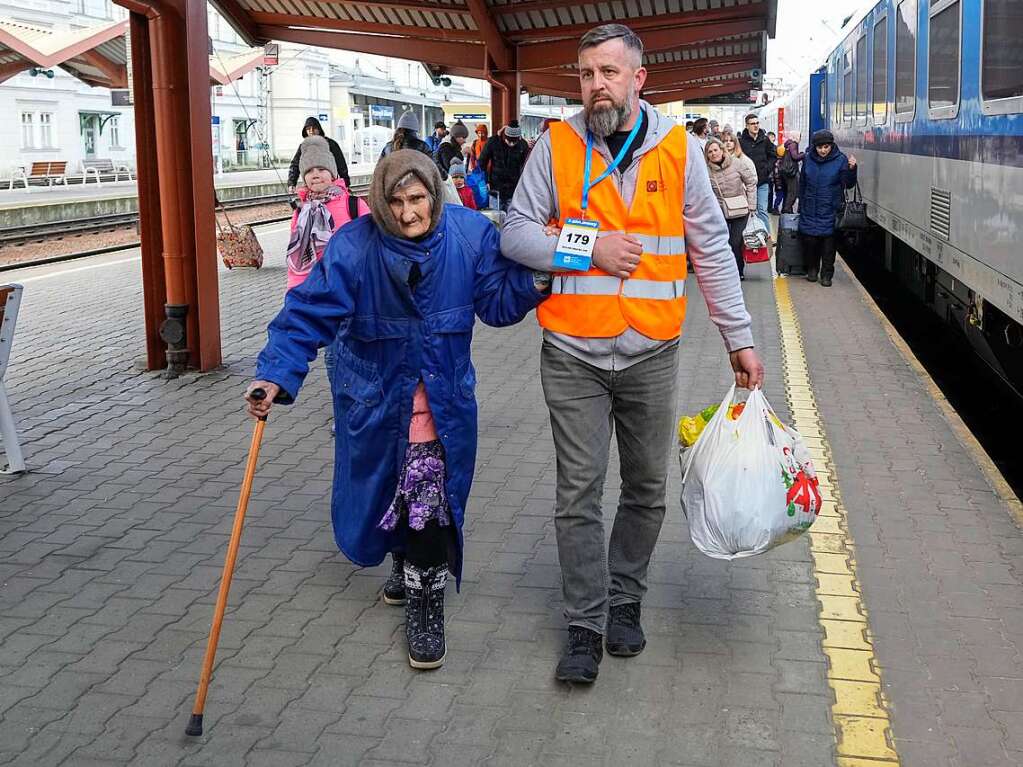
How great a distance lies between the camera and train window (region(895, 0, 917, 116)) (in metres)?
10.2

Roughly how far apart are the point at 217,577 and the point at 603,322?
1989mm

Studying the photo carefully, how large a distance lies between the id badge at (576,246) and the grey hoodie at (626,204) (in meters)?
0.03

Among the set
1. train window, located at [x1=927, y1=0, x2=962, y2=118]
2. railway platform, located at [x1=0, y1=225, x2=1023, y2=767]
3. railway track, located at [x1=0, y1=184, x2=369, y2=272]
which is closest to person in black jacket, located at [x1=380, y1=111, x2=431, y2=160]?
railway platform, located at [x1=0, y1=225, x2=1023, y2=767]

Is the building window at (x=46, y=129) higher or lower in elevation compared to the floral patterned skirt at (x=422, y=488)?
higher

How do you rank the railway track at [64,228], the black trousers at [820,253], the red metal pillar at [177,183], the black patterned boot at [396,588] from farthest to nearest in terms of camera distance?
the railway track at [64,228] → the black trousers at [820,253] → the red metal pillar at [177,183] → the black patterned boot at [396,588]

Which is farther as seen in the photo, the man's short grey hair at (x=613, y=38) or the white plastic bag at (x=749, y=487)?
the white plastic bag at (x=749, y=487)

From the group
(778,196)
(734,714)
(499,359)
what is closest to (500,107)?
(778,196)

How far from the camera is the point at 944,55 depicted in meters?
8.58

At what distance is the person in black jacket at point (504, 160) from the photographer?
15.6m

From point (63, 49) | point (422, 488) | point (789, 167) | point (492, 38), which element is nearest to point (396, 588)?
point (422, 488)

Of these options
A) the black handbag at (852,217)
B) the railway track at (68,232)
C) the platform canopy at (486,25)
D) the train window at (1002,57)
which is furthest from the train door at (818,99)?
the train window at (1002,57)

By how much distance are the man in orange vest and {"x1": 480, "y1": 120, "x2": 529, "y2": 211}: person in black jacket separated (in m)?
11.8

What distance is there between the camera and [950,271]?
8320 mm

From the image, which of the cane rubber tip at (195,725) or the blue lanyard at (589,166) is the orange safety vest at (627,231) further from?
the cane rubber tip at (195,725)
